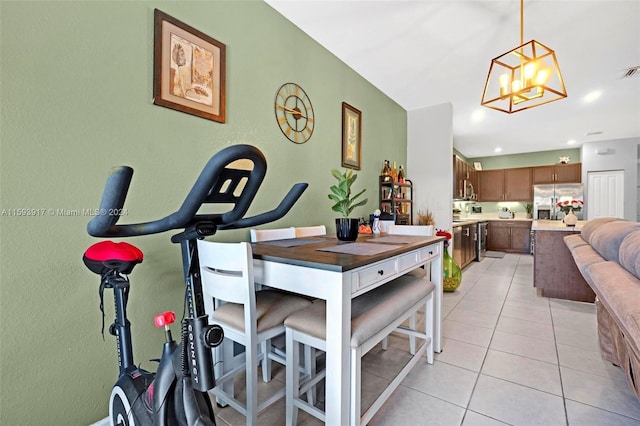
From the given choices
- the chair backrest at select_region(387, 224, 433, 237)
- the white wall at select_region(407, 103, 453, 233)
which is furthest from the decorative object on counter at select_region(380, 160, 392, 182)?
the chair backrest at select_region(387, 224, 433, 237)

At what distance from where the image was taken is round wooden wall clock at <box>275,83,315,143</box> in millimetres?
2271

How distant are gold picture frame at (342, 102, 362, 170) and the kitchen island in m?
2.33

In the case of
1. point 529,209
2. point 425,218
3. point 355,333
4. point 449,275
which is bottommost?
point 449,275

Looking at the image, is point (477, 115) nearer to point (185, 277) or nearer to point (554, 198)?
point (554, 198)

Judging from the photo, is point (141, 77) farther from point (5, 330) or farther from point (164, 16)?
point (5, 330)

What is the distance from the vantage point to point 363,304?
1.46 meters

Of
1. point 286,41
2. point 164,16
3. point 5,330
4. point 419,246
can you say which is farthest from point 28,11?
point 419,246

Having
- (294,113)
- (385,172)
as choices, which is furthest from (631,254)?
(385,172)

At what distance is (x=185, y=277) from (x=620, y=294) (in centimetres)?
149

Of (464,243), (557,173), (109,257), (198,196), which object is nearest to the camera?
(198,196)

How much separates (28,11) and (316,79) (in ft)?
6.34

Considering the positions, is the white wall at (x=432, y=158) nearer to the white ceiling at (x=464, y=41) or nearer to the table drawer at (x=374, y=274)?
the white ceiling at (x=464, y=41)

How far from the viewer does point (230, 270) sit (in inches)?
49.8

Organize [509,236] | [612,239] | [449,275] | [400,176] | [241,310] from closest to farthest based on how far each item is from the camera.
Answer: [241,310] → [612,239] → [449,275] → [400,176] → [509,236]
